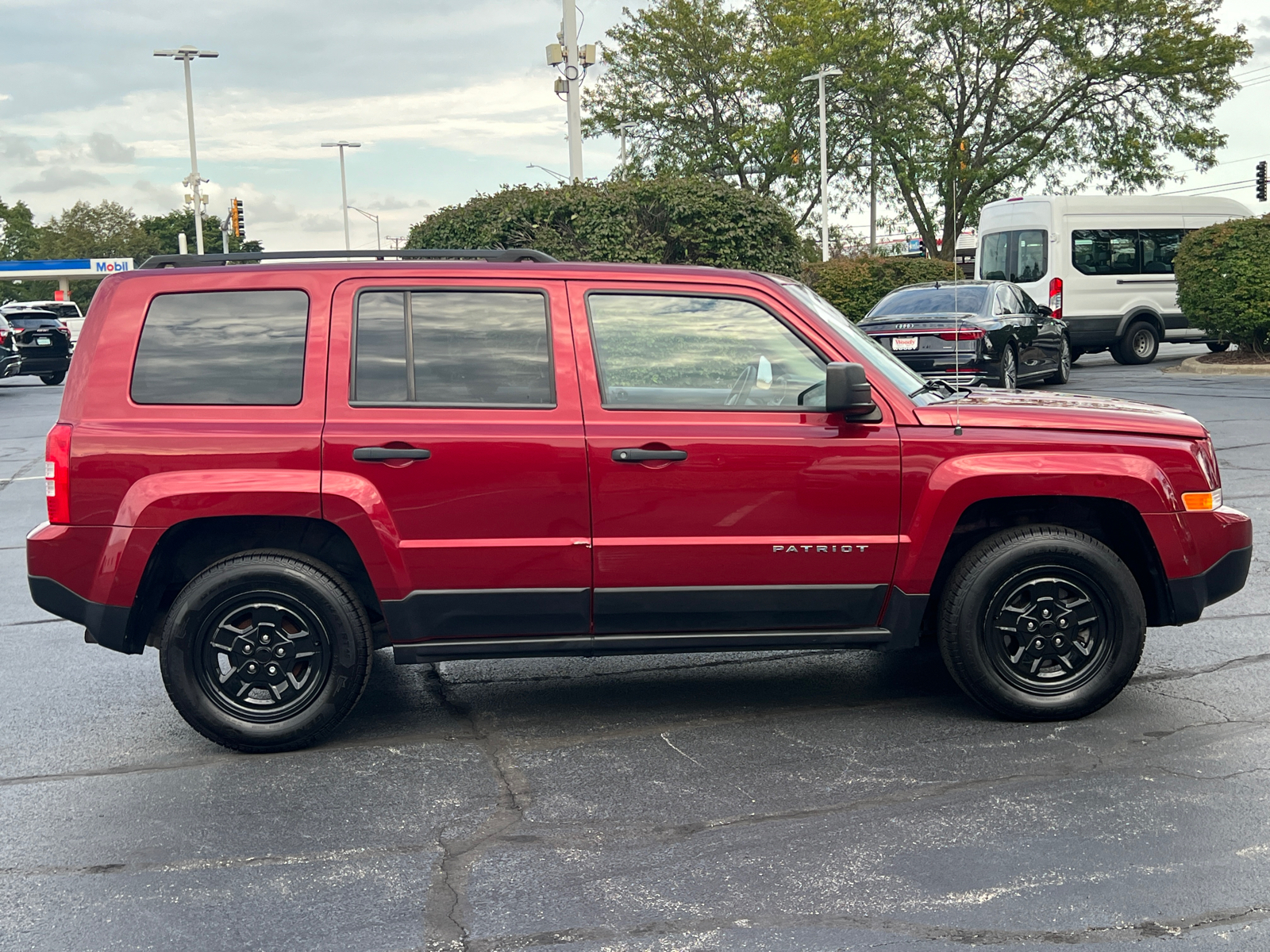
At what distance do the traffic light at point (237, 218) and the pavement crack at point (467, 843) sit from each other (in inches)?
1780

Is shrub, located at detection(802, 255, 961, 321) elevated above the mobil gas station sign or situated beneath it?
situated beneath

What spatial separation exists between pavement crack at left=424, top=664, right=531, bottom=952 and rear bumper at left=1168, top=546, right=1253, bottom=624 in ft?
8.44

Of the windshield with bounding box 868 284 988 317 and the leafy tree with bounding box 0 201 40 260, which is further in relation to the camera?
the leafy tree with bounding box 0 201 40 260

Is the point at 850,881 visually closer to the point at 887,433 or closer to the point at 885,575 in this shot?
the point at 885,575

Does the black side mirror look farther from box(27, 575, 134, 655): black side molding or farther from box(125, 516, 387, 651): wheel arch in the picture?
box(27, 575, 134, 655): black side molding

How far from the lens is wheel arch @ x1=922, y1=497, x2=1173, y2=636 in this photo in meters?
5.03

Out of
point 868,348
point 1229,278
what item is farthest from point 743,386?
point 1229,278

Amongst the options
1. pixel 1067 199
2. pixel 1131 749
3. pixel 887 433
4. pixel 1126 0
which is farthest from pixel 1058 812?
pixel 1126 0

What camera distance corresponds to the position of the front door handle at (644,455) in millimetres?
4723


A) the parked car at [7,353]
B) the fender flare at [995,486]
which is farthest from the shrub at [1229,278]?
the parked car at [7,353]

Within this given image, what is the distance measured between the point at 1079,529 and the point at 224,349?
11.0 feet

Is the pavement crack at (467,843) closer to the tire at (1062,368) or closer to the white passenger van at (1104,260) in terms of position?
the tire at (1062,368)

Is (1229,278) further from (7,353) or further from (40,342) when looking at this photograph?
(40,342)

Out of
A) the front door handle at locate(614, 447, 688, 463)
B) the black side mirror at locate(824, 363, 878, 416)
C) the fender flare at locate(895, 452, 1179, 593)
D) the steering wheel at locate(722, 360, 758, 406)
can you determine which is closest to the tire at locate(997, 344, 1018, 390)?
the fender flare at locate(895, 452, 1179, 593)
